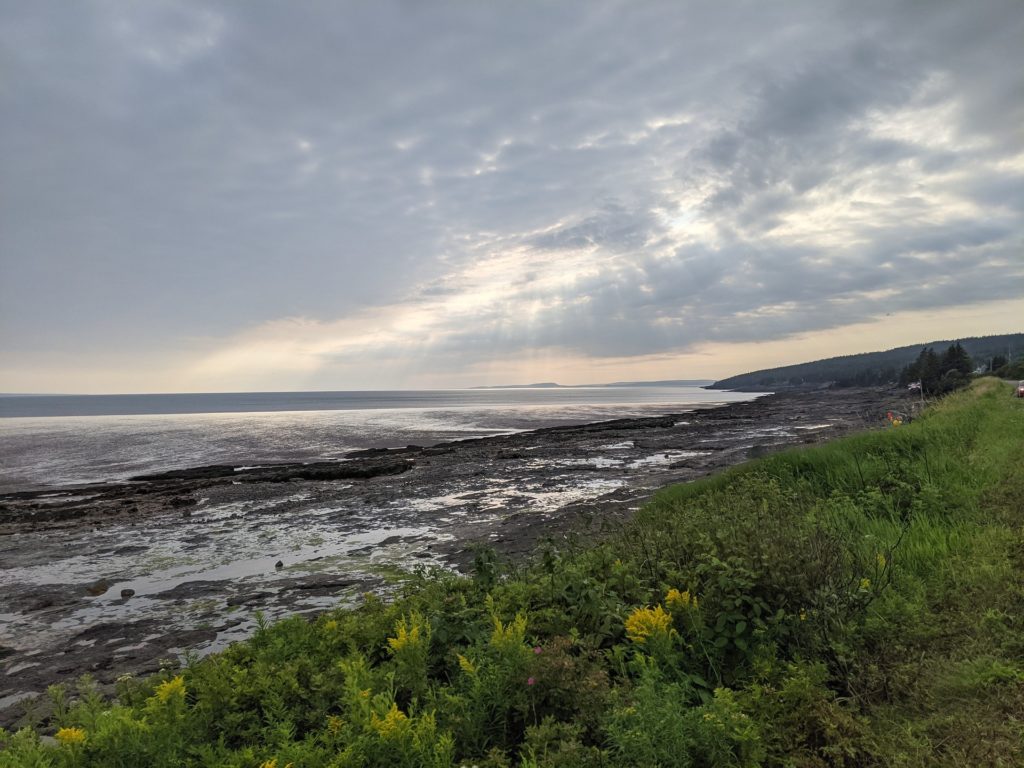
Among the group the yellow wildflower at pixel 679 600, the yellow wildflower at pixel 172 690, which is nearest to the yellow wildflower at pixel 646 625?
the yellow wildflower at pixel 679 600

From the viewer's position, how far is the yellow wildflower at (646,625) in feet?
13.3

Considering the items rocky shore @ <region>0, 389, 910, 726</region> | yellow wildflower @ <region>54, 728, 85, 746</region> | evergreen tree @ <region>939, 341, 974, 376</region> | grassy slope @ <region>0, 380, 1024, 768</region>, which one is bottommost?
rocky shore @ <region>0, 389, 910, 726</region>

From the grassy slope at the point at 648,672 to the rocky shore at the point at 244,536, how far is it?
4.73ft

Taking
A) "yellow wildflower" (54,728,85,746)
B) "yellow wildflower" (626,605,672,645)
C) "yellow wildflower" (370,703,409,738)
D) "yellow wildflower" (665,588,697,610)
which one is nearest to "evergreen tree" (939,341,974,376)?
"yellow wildflower" (665,588,697,610)

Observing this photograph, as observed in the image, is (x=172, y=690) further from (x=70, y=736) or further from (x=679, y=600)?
(x=679, y=600)

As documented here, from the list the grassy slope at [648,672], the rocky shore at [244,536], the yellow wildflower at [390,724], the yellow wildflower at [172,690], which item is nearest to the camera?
the yellow wildflower at [390,724]

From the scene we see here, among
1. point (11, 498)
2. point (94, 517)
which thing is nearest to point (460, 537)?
point (94, 517)

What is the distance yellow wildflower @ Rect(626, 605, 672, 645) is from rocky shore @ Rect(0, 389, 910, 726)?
242cm

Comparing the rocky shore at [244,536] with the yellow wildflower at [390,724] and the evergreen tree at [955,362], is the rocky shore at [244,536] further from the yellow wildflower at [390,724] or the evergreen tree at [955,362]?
the evergreen tree at [955,362]

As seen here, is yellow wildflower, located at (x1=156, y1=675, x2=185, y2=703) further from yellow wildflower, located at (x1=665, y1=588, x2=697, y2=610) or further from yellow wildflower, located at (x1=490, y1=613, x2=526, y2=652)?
yellow wildflower, located at (x1=665, y1=588, x2=697, y2=610)

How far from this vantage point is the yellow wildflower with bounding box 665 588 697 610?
4.48 meters

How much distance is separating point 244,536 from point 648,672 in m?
15.8

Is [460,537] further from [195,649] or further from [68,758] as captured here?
[68,758]

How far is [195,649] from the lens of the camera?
26.8ft
